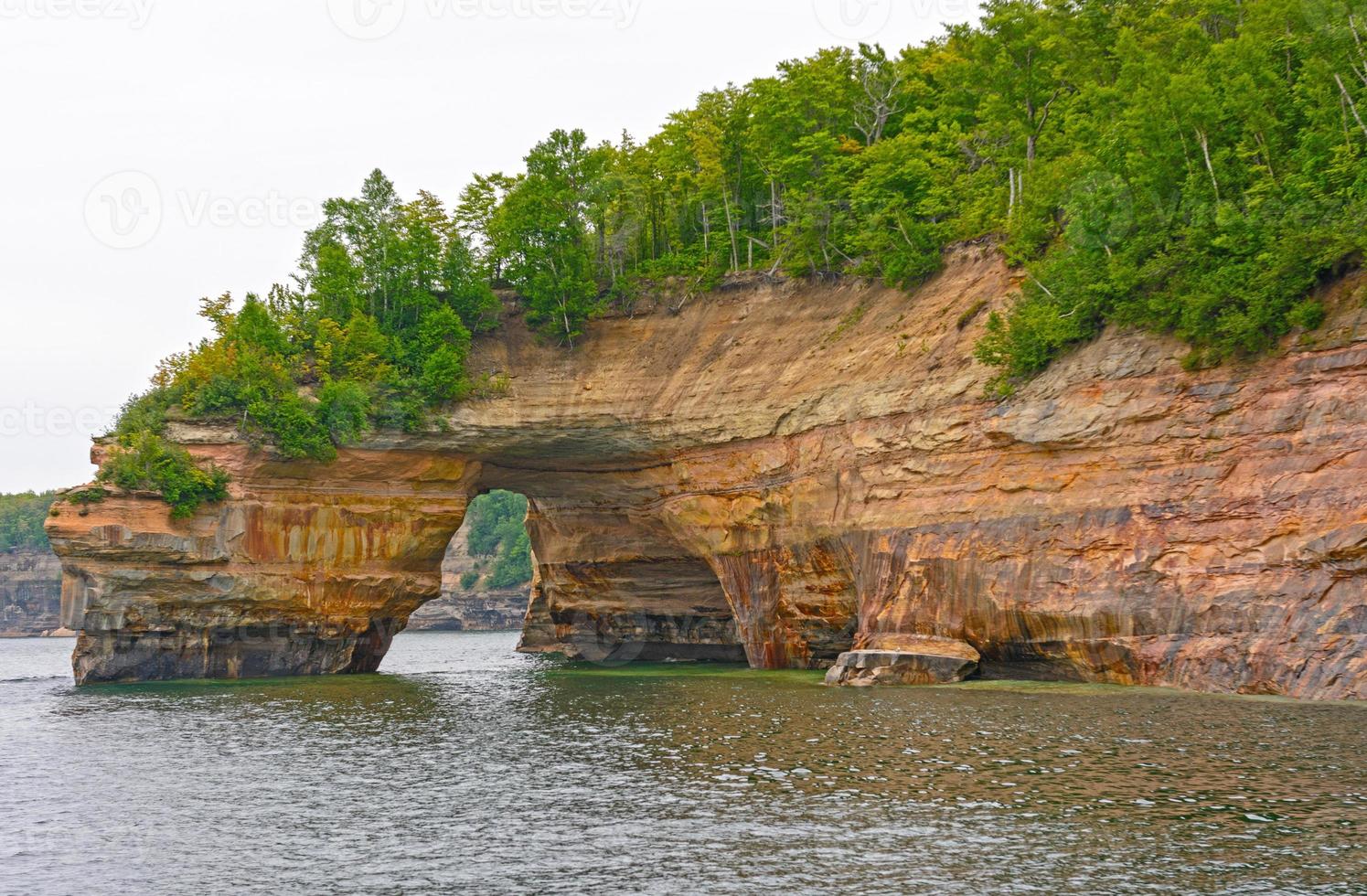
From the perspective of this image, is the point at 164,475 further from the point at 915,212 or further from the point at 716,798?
the point at 716,798

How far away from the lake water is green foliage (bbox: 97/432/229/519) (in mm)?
15100

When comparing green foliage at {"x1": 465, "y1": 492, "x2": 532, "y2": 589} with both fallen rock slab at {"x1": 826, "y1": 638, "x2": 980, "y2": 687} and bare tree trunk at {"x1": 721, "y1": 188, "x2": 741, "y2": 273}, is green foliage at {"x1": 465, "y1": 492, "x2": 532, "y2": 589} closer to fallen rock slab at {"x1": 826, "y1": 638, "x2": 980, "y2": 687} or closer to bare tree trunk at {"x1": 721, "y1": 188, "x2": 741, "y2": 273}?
bare tree trunk at {"x1": 721, "y1": 188, "x2": 741, "y2": 273}

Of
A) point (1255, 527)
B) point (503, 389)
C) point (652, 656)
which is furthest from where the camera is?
point (652, 656)

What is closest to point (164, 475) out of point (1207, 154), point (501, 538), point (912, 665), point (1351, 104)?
point (912, 665)

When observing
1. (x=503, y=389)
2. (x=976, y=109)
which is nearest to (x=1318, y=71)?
(x=976, y=109)

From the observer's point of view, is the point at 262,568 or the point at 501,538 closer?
the point at 262,568

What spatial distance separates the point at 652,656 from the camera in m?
67.9

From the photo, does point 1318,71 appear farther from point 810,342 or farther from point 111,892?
point 111,892

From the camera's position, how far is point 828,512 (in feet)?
156

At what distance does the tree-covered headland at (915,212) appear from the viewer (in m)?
36.2

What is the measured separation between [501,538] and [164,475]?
106m

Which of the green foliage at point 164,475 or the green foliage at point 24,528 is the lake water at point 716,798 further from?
the green foliage at point 24,528

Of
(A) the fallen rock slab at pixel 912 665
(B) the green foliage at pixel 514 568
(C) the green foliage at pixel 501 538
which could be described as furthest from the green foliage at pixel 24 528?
(A) the fallen rock slab at pixel 912 665

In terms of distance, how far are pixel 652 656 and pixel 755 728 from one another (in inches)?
1490
